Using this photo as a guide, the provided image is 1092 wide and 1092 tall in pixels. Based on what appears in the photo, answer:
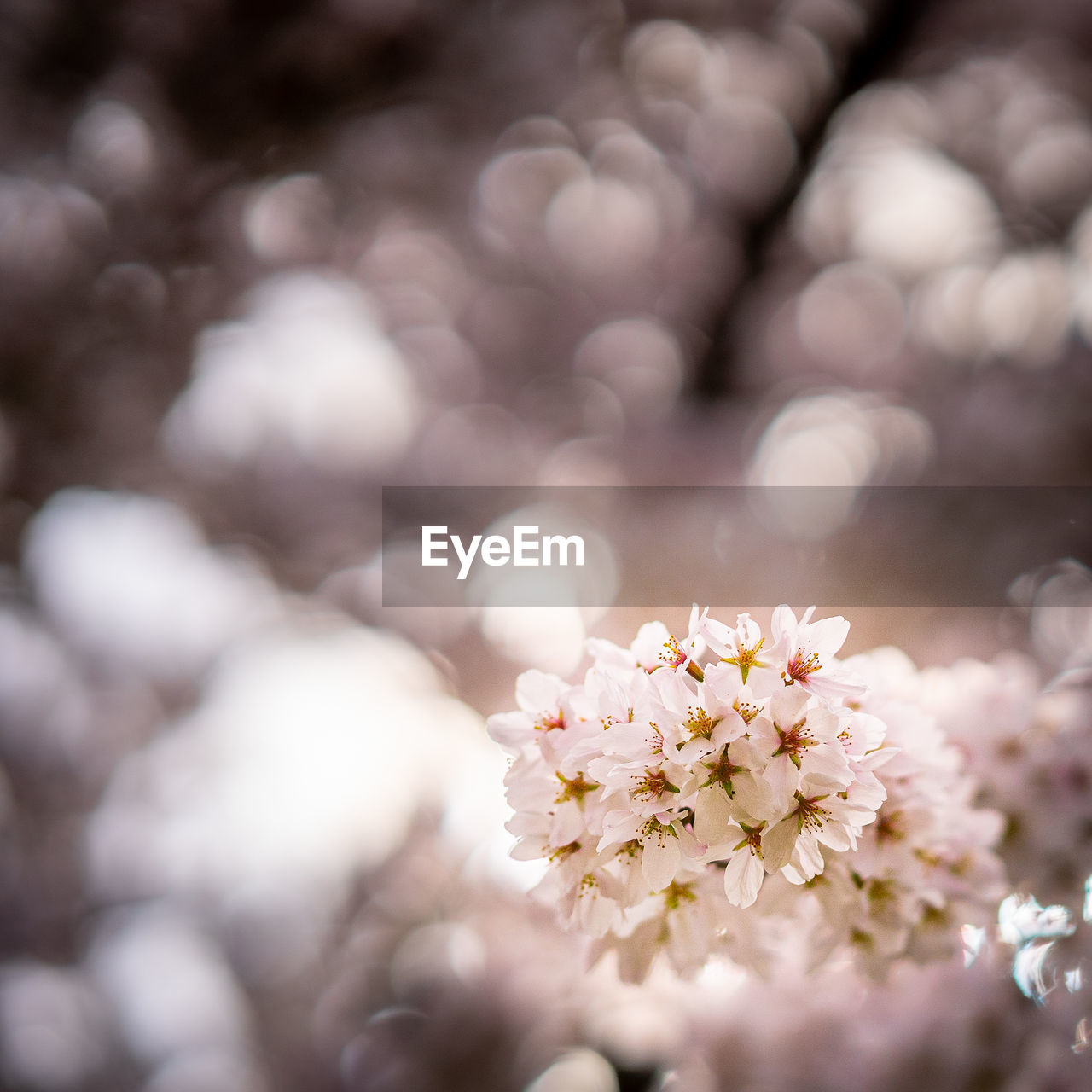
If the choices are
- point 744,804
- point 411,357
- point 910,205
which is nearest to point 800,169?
point 910,205

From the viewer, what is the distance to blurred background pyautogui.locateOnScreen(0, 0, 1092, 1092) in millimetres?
1664

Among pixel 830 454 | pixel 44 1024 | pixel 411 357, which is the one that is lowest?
pixel 44 1024

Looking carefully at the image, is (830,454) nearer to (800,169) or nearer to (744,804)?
(800,169)

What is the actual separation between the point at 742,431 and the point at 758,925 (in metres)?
1.55

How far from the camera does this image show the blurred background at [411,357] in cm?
166

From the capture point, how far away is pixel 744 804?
40cm

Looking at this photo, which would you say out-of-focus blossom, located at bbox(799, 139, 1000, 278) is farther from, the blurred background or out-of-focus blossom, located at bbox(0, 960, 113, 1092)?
out-of-focus blossom, located at bbox(0, 960, 113, 1092)

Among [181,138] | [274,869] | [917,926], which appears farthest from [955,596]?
[181,138]

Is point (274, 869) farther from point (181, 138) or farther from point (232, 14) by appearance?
point (232, 14)

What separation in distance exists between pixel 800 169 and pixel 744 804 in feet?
6.07

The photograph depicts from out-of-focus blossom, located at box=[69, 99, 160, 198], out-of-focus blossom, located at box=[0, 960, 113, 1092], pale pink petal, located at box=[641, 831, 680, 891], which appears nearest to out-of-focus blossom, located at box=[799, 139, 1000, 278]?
out-of-focus blossom, located at box=[69, 99, 160, 198]

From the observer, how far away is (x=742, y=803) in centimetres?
40

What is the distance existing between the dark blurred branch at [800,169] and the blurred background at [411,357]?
12 mm

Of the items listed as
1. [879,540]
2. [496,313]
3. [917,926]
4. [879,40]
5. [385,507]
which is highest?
[879,40]
